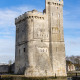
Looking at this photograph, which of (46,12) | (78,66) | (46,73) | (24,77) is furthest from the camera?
(78,66)

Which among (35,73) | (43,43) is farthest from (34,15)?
(35,73)

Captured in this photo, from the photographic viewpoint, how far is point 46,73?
107 ft

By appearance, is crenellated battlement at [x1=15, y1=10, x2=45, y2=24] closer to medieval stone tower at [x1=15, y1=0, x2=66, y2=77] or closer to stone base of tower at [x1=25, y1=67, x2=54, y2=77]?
medieval stone tower at [x1=15, y1=0, x2=66, y2=77]

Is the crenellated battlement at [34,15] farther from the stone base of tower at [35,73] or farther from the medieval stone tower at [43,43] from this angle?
the stone base of tower at [35,73]

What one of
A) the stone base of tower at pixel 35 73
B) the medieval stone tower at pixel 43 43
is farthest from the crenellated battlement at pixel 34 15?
the stone base of tower at pixel 35 73

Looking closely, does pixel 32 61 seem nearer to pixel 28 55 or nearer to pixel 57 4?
pixel 28 55

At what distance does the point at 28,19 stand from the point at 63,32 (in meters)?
6.93

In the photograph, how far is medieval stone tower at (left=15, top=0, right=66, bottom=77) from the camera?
108ft

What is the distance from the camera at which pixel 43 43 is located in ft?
112

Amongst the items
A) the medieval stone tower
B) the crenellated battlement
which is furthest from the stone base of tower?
the crenellated battlement

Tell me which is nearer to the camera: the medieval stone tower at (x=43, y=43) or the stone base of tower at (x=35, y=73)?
the stone base of tower at (x=35, y=73)

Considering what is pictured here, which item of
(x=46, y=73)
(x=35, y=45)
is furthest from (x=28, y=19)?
(x=46, y=73)

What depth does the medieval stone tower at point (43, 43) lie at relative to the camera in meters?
32.9

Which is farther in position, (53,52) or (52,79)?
(53,52)
